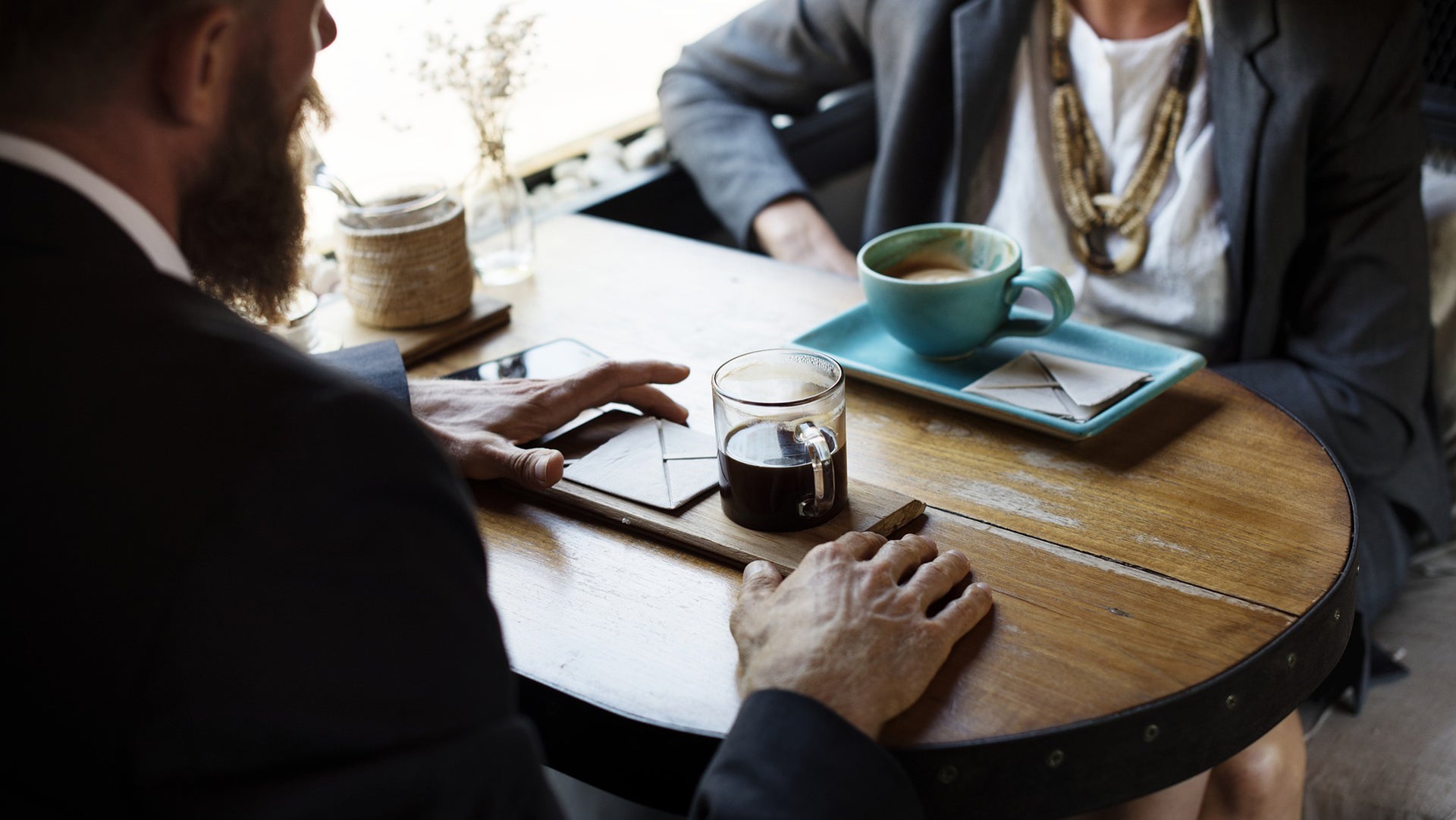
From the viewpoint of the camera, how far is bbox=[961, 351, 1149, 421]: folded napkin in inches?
43.1

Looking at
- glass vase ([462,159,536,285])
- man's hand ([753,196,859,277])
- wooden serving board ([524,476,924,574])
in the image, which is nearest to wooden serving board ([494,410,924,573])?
wooden serving board ([524,476,924,574])

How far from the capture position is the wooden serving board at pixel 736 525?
3.01 ft

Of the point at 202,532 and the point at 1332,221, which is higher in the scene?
the point at 202,532

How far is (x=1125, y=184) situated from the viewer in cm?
173

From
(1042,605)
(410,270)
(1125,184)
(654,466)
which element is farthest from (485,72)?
(1042,605)

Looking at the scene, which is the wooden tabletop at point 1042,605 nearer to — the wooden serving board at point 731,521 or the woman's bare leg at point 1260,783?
the wooden serving board at point 731,521

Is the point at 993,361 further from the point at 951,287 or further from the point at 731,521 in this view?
the point at 731,521

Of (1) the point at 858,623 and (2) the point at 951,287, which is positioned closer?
(1) the point at 858,623

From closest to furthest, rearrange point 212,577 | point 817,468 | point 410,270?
point 212,577 < point 817,468 < point 410,270

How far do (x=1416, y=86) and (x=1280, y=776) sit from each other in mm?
969

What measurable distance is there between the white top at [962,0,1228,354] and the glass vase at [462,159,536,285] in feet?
2.48

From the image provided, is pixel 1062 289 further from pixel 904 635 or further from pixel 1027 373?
pixel 904 635

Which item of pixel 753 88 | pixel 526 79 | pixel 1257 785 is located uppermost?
pixel 526 79

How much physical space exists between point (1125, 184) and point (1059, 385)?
73 centimetres
